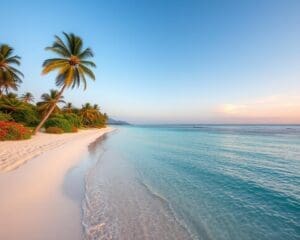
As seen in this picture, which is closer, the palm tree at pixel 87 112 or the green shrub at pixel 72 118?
the green shrub at pixel 72 118

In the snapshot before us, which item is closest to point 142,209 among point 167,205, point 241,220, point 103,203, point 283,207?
point 167,205

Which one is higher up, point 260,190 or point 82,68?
point 82,68

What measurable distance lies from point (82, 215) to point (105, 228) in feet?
2.43

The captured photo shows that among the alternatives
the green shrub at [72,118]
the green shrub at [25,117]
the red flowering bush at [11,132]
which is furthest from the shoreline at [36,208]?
the green shrub at [72,118]

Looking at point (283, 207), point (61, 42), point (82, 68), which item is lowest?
point (283, 207)

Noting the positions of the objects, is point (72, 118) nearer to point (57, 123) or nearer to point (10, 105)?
point (57, 123)

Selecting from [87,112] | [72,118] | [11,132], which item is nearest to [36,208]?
[11,132]

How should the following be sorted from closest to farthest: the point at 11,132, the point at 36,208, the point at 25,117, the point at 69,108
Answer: the point at 36,208, the point at 11,132, the point at 25,117, the point at 69,108

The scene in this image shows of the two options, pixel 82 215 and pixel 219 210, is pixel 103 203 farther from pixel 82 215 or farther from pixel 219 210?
pixel 219 210

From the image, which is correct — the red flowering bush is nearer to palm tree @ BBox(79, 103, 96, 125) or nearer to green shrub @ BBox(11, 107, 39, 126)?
green shrub @ BBox(11, 107, 39, 126)

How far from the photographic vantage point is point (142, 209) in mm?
4465

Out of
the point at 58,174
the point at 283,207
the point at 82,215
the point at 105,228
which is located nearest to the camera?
the point at 105,228

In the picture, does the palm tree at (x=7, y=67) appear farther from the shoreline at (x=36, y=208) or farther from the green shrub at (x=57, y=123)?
the shoreline at (x=36, y=208)

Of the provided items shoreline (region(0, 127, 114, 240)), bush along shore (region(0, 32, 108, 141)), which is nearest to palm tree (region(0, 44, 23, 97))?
bush along shore (region(0, 32, 108, 141))
